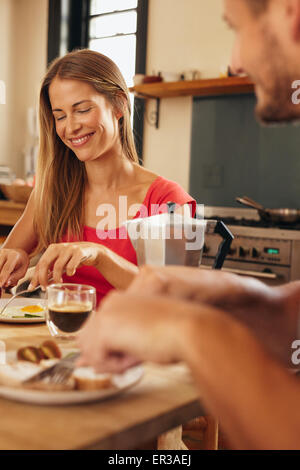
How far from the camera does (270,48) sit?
0.69m

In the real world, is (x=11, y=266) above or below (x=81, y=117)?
below

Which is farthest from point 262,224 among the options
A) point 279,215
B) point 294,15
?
point 294,15

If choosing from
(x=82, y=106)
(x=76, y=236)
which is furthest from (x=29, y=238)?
(x=82, y=106)

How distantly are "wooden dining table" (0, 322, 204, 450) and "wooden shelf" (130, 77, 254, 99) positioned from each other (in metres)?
2.75

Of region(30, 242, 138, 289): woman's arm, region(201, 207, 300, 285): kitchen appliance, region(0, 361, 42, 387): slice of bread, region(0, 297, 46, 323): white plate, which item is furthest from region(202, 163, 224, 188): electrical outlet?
region(0, 361, 42, 387): slice of bread

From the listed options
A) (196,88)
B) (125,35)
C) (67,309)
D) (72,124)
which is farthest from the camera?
(125,35)

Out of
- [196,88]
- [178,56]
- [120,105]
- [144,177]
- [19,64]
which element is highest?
[19,64]

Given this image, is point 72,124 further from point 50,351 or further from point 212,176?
point 212,176

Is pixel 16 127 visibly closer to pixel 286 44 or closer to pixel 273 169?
pixel 273 169

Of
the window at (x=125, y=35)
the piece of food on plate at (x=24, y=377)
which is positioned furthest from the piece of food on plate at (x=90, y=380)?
the window at (x=125, y=35)

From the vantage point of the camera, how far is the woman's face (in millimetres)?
1692

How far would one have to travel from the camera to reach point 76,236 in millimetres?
1794

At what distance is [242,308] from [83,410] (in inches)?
10.6

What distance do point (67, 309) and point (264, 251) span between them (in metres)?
2.01
